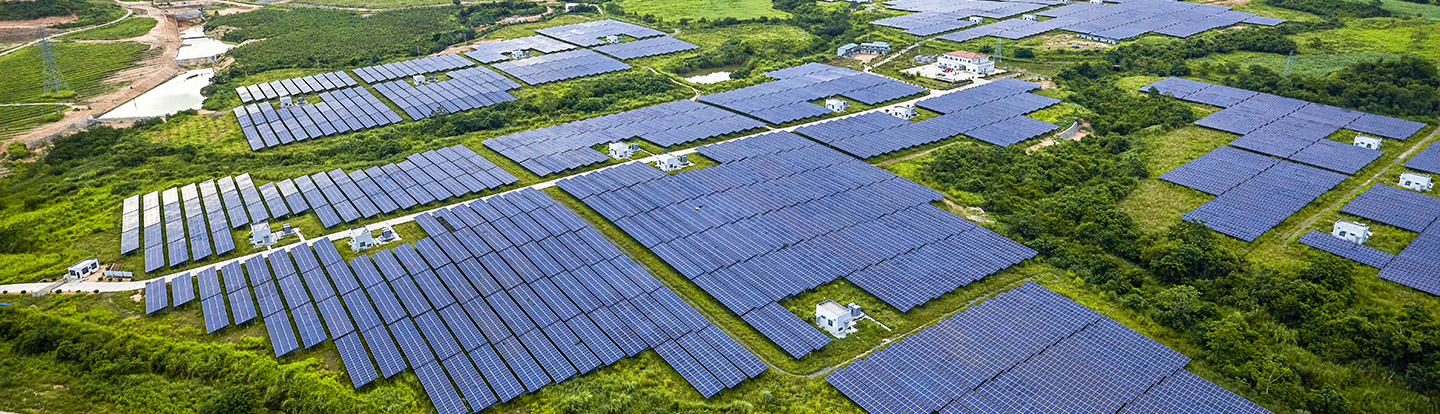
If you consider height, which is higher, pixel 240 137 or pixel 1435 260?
pixel 1435 260

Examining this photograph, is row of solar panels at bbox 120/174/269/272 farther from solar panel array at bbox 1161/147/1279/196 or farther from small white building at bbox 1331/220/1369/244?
small white building at bbox 1331/220/1369/244

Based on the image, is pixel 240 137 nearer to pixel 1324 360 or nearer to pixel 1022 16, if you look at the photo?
pixel 1324 360

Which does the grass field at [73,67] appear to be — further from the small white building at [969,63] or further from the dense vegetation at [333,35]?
the small white building at [969,63]

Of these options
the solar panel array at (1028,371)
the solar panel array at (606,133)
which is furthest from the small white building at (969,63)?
the solar panel array at (1028,371)

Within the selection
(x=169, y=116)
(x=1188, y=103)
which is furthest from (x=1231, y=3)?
(x=169, y=116)

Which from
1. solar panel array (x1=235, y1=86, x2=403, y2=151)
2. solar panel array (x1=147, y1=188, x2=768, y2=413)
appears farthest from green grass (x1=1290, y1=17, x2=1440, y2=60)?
solar panel array (x1=235, y1=86, x2=403, y2=151)
